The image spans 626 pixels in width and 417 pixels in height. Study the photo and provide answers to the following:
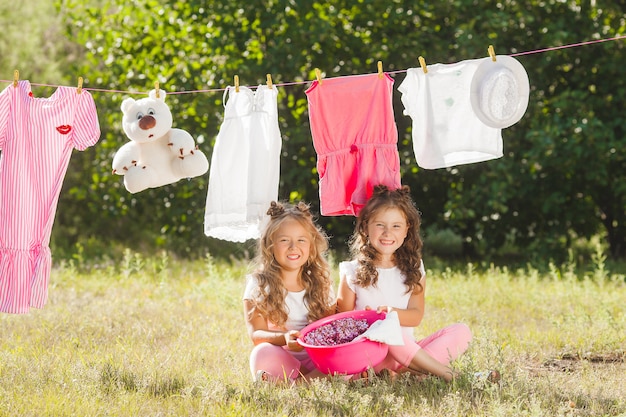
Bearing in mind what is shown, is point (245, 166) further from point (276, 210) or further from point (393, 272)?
point (393, 272)

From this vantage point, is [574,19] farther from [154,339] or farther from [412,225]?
[154,339]

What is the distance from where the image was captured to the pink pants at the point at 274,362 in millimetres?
3504

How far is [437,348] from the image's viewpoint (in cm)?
366

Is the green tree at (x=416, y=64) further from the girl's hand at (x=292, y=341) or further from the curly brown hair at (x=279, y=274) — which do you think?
the girl's hand at (x=292, y=341)

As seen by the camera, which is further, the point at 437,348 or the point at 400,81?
the point at 400,81

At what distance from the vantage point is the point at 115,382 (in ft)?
11.3

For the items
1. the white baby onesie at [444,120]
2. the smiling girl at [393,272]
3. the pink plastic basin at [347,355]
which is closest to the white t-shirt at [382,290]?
the smiling girl at [393,272]

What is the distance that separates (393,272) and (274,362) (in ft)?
2.15

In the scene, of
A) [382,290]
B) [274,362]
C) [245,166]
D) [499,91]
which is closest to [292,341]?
[274,362]

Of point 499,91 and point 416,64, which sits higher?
point 416,64

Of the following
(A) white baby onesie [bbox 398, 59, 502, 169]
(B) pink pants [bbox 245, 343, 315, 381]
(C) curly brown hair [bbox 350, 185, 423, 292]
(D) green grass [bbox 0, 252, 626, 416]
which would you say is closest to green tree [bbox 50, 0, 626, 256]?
(D) green grass [bbox 0, 252, 626, 416]

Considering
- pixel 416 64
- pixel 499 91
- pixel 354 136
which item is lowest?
pixel 354 136

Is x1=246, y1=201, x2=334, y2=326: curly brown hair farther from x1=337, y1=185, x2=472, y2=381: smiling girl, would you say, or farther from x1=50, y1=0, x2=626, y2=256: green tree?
x1=50, y1=0, x2=626, y2=256: green tree

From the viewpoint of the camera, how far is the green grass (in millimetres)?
3133
